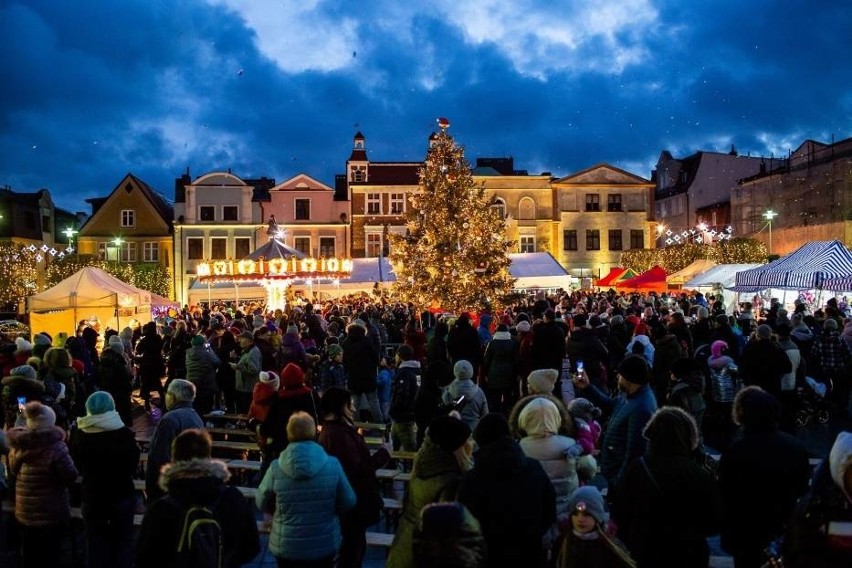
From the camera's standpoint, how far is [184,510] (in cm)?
380

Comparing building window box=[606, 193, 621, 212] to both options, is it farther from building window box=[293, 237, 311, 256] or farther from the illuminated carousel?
the illuminated carousel

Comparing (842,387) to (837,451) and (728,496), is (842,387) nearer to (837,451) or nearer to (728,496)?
(728,496)

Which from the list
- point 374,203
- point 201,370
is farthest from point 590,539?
point 374,203

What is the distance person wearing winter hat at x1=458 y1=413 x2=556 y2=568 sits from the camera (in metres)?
3.88

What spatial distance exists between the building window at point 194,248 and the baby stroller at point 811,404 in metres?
36.7

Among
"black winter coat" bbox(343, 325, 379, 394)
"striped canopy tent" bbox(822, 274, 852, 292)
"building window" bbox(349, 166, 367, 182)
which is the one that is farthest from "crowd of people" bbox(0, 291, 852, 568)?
"building window" bbox(349, 166, 367, 182)

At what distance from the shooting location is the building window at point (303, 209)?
43.2m

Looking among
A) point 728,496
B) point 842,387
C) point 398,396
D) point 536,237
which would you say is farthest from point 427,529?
point 536,237

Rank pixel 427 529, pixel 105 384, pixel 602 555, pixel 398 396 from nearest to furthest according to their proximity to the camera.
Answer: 1. pixel 427 529
2. pixel 602 555
3. pixel 398 396
4. pixel 105 384

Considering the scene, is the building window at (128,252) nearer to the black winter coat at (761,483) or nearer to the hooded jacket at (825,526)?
the black winter coat at (761,483)

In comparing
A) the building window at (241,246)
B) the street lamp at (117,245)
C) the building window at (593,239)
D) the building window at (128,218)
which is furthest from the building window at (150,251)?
the building window at (593,239)

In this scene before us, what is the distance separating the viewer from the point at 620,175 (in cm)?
4556

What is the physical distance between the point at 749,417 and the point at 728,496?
50cm

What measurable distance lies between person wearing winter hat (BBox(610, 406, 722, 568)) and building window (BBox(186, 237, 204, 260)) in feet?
→ 136
